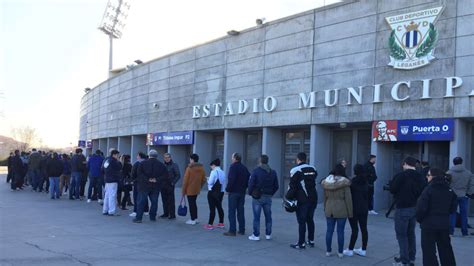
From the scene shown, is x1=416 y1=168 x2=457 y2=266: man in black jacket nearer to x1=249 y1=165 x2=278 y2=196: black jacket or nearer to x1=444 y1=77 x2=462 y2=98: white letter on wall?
x1=249 y1=165 x2=278 y2=196: black jacket

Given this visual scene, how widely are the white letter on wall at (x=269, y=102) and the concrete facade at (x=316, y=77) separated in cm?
8

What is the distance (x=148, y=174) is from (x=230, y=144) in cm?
872

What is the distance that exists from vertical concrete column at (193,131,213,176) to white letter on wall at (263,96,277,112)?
200 inches

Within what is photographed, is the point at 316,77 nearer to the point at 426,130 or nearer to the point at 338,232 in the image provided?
the point at 426,130

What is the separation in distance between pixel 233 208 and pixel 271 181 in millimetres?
1096

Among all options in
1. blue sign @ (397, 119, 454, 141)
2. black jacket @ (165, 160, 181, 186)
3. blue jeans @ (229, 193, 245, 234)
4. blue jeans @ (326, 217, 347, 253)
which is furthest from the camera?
blue sign @ (397, 119, 454, 141)

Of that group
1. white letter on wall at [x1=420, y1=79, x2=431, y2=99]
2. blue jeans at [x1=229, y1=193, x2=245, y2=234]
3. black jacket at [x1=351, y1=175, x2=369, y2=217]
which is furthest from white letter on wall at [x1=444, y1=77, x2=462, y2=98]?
blue jeans at [x1=229, y1=193, x2=245, y2=234]

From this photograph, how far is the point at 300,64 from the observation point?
1633cm

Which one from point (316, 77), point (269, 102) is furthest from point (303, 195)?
point (269, 102)

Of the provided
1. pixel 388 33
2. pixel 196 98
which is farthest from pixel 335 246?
pixel 196 98

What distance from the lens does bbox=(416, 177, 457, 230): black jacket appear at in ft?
20.4

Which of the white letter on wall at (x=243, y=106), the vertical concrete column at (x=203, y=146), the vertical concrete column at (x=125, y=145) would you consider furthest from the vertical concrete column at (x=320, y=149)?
the vertical concrete column at (x=125, y=145)

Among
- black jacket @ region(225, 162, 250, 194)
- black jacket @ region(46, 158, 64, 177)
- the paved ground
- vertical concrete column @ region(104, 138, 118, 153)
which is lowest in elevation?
the paved ground

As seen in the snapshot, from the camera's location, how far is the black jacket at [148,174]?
1103 centimetres
